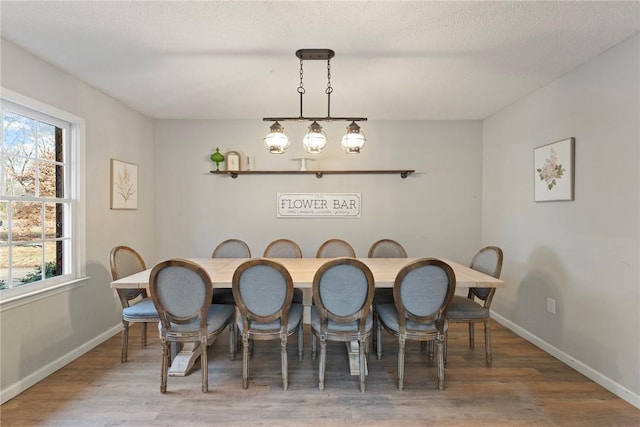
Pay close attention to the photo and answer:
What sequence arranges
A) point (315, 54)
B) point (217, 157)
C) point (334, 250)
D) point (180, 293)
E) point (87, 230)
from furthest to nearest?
point (217, 157)
point (334, 250)
point (87, 230)
point (315, 54)
point (180, 293)

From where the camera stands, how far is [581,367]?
8.16 ft

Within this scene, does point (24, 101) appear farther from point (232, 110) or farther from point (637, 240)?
point (637, 240)

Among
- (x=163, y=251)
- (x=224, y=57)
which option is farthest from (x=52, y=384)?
(x=224, y=57)

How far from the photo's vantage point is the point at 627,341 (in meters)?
2.16

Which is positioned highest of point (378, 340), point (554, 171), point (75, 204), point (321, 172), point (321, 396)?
point (321, 172)

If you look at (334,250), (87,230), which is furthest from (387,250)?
(87,230)

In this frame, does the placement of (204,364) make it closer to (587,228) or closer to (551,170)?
(587,228)

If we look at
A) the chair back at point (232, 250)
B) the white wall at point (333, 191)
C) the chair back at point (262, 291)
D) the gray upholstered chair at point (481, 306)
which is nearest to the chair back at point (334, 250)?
the white wall at point (333, 191)

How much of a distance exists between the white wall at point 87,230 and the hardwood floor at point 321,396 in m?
0.21

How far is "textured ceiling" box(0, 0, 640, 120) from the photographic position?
6.06 feet

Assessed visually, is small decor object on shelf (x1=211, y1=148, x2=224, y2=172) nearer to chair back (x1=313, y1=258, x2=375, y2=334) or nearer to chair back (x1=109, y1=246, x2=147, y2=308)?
chair back (x1=109, y1=246, x2=147, y2=308)

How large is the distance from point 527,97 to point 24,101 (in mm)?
4239

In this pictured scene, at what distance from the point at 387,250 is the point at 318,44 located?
2149mm

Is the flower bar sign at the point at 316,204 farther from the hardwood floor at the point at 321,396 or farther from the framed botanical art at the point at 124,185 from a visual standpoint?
the hardwood floor at the point at 321,396
